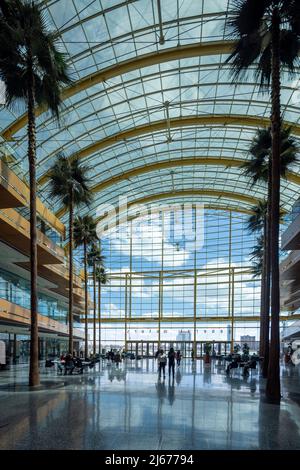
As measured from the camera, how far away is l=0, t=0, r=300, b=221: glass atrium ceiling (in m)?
28.1

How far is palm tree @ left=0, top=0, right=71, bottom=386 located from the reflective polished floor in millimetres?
5251

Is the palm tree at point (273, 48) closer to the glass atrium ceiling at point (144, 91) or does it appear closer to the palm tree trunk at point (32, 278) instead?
the palm tree trunk at point (32, 278)

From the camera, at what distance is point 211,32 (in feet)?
98.8

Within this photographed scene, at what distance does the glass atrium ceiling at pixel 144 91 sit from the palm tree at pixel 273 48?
11569 mm

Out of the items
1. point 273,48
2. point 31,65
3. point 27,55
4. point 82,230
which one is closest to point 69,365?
point 31,65

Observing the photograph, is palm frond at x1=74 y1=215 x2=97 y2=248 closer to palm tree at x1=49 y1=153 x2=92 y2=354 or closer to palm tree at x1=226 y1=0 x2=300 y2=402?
palm tree at x1=49 y1=153 x2=92 y2=354

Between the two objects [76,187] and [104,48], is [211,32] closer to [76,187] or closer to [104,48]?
[104,48]

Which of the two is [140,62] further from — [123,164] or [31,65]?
[123,164]

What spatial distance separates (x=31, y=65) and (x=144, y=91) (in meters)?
19.1

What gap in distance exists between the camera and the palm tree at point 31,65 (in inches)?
672

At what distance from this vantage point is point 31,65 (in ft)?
60.3

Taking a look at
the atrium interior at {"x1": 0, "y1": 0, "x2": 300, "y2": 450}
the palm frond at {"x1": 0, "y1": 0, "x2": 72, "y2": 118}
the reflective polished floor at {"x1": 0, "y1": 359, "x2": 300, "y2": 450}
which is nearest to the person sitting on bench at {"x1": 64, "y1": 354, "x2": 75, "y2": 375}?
the atrium interior at {"x1": 0, "y1": 0, "x2": 300, "y2": 450}

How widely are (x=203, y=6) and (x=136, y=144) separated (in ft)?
63.1
